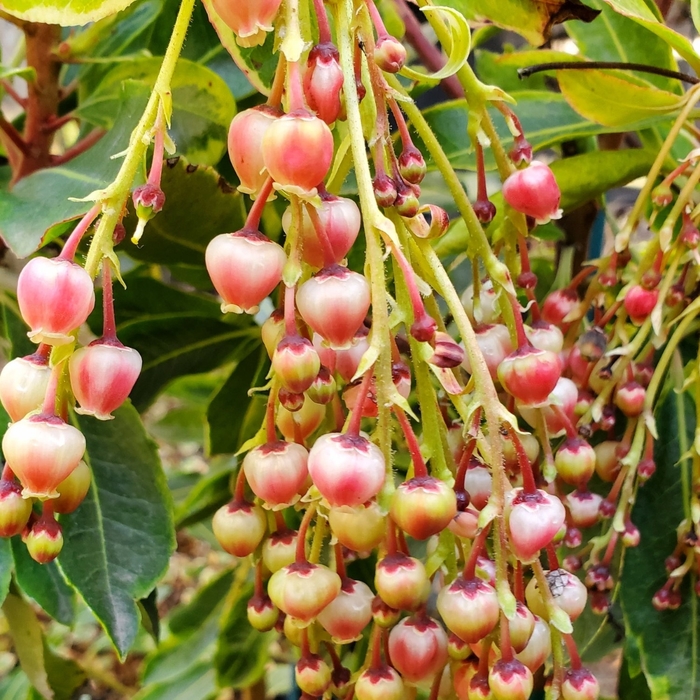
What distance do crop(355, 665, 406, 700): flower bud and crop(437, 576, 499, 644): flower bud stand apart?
0.05 metres

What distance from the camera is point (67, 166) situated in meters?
0.53

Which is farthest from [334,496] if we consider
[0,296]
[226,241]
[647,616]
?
[0,296]

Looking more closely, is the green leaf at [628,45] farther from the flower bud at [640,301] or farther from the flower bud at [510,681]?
the flower bud at [510,681]

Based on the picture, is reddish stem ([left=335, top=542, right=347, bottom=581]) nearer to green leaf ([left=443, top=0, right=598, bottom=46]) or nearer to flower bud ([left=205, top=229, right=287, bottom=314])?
flower bud ([left=205, top=229, right=287, bottom=314])

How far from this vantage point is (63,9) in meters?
0.35

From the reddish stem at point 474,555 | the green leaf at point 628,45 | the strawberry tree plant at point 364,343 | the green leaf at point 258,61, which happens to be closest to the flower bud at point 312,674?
the strawberry tree plant at point 364,343

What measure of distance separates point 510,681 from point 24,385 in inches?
8.8

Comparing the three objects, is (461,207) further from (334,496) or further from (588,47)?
(588,47)

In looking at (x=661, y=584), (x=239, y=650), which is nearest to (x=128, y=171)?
(x=661, y=584)

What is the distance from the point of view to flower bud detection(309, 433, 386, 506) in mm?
260

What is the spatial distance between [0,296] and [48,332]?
402 millimetres

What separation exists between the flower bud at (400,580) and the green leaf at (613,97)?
350mm

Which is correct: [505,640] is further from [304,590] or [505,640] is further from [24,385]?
[24,385]

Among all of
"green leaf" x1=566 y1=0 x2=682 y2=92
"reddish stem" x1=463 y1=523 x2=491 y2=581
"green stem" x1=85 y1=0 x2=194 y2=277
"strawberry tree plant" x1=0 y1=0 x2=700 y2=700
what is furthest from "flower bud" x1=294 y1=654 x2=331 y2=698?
"green leaf" x1=566 y1=0 x2=682 y2=92
